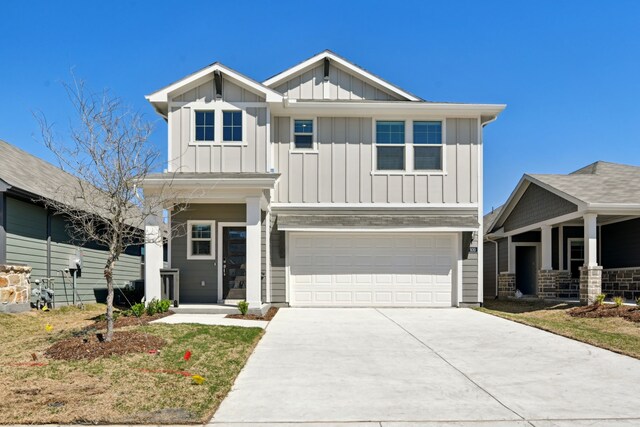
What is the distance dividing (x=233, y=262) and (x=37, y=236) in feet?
17.3

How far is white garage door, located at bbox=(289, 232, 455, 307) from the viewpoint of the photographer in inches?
632

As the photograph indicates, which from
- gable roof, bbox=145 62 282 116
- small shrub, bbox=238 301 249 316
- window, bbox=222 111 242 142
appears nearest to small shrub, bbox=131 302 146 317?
small shrub, bbox=238 301 249 316

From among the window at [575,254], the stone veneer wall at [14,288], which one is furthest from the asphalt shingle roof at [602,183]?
the stone veneer wall at [14,288]

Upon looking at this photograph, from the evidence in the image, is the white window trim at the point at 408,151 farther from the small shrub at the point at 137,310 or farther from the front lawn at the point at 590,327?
the small shrub at the point at 137,310

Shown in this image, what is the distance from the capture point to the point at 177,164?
1506cm

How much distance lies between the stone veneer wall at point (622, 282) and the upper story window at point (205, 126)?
12.7 m

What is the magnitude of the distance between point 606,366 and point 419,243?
843 cm

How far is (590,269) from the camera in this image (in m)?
15.2

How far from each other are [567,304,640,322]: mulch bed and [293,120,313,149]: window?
8.20 metres

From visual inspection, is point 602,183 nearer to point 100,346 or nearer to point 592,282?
point 592,282

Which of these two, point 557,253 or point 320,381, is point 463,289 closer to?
point 557,253

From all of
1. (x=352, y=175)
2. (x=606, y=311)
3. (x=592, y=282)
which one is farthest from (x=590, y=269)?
(x=352, y=175)

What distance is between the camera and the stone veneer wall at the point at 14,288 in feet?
43.0

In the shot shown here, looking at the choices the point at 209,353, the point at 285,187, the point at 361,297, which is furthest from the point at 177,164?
the point at 209,353
